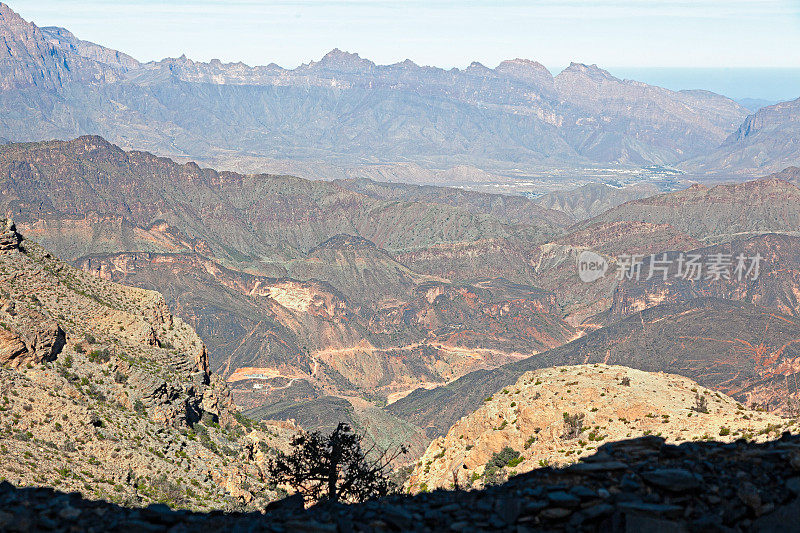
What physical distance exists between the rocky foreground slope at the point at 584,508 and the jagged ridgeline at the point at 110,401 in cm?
1194

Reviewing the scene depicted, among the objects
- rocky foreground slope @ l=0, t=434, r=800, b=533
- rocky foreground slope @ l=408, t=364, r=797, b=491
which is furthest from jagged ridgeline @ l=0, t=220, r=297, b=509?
rocky foreground slope @ l=0, t=434, r=800, b=533

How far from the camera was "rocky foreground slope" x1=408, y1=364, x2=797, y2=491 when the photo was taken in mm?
25828

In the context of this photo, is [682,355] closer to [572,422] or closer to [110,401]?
[572,422]

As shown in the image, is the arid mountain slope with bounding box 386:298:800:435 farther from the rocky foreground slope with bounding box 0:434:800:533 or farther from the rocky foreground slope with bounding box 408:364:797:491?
the rocky foreground slope with bounding box 0:434:800:533

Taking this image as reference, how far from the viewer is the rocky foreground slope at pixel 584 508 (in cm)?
1350

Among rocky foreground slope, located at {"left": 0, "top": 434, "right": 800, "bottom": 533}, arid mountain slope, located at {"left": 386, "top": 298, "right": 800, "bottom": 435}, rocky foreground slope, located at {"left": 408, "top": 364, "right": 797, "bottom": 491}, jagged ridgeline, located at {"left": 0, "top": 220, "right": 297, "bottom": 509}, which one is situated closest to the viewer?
rocky foreground slope, located at {"left": 0, "top": 434, "right": 800, "bottom": 533}

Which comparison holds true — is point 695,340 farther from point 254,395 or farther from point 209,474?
point 209,474

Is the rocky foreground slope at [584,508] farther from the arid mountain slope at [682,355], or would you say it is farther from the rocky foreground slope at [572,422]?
the arid mountain slope at [682,355]

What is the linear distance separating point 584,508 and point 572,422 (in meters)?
14.9

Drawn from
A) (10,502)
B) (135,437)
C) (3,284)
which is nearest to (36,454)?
(135,437)

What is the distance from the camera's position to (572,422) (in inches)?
1141

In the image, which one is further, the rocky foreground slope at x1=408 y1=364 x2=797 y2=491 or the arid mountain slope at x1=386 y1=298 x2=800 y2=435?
the arid mountain slope at x1=386 y1=298 x2=800 y2=435

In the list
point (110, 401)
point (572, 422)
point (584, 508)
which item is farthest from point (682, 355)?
point (584, 508)

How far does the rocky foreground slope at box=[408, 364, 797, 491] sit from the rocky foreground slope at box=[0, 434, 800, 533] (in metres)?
6.81
